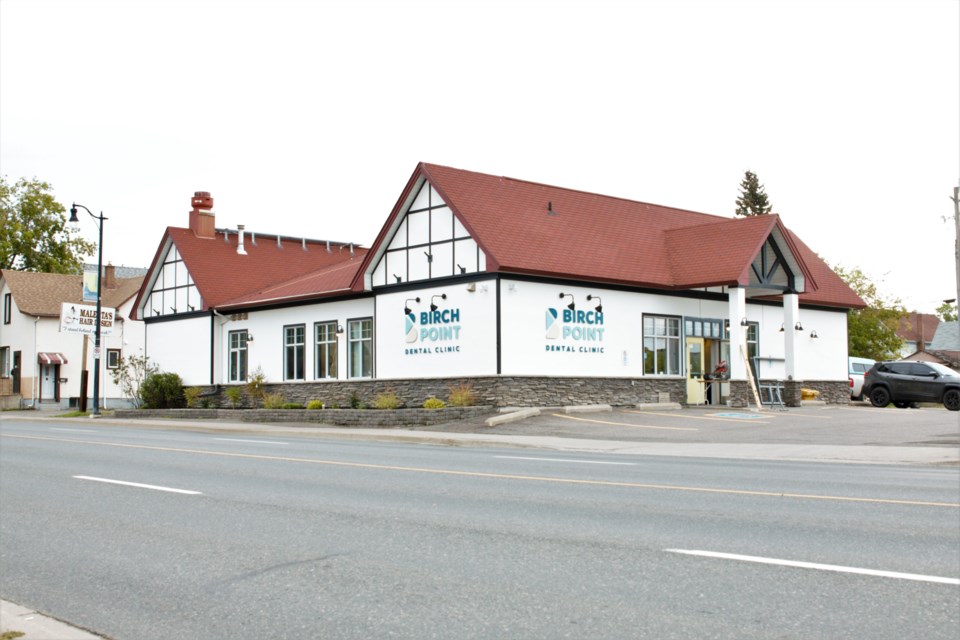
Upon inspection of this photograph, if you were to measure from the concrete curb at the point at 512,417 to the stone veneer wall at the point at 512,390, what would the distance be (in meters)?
1.21

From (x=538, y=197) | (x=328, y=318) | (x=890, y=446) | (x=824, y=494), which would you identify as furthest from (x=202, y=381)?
(x=824, y=494)

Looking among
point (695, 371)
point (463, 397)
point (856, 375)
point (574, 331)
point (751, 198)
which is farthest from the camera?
point (751, 198)

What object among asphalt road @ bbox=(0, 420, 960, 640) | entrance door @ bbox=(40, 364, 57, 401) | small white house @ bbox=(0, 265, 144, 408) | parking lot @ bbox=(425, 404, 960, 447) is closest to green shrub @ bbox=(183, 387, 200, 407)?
parking lot @ bbox=(425, 404, 960, 447)

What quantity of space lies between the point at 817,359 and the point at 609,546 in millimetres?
33792

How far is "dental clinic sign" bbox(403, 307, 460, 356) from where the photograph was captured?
105ft

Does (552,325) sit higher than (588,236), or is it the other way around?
(588,236)

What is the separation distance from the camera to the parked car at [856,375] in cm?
4299

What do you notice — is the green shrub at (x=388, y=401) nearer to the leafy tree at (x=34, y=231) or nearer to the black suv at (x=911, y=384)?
Answer: the black suv at (x=911, y=384)

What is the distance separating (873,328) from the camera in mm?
64375

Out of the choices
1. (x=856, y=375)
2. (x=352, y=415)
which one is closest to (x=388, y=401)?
(x=352, y=415)

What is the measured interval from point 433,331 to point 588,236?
6.37m

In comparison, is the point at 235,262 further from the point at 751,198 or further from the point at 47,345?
the point at 751,198

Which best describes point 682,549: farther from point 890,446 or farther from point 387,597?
point 890,446

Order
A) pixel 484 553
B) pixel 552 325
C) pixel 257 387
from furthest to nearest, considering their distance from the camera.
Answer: pixel 257 387 < pixel 552 325 < pixel 484 553
